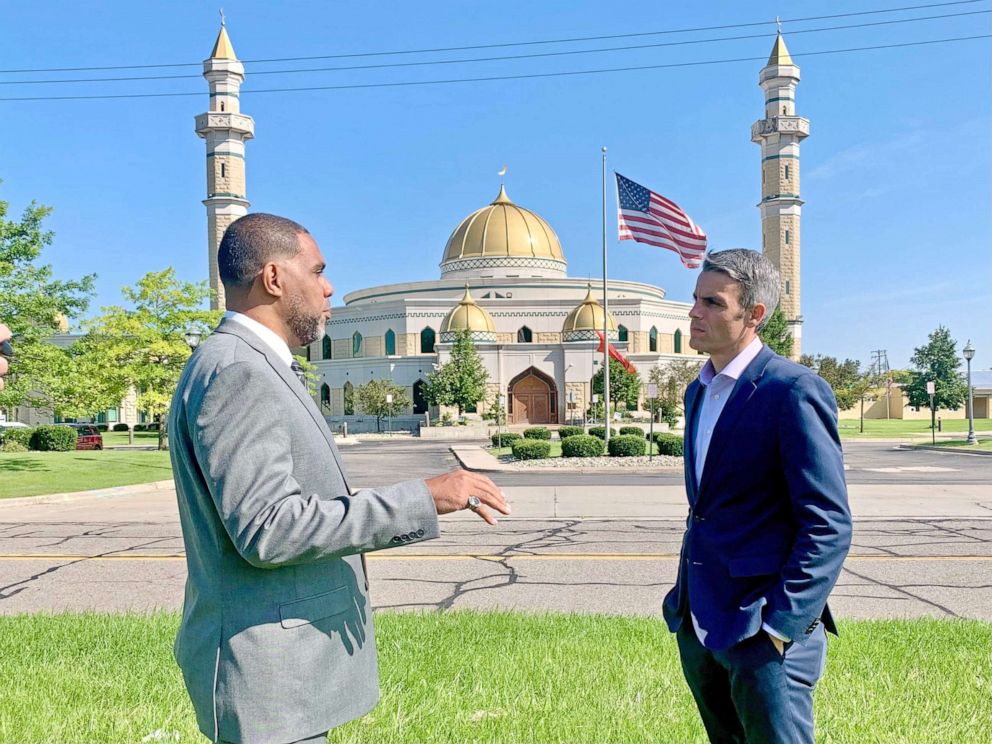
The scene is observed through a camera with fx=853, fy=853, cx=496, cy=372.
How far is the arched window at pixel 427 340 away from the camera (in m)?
64.2

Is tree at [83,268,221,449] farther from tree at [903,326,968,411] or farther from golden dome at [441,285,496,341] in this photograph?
tree at [903,326,968,411]

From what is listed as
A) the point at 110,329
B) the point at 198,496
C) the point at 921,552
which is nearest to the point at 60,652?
the point at 198,496

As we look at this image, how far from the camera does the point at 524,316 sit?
64625mm

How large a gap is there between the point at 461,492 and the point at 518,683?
283 centimetres

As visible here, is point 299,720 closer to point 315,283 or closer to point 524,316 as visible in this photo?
point 315,283

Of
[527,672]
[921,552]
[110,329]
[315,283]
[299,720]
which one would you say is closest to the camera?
[299,720]

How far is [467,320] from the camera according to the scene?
59.3 m

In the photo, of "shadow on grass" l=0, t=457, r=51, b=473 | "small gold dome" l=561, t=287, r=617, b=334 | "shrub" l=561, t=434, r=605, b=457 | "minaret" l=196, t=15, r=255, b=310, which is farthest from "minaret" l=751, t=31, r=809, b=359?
"shadow on grass" l=0, t=457, r=51, b=473

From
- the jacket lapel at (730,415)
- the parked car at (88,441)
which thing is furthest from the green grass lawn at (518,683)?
the parked car at (88,441)

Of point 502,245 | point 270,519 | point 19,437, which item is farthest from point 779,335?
point 270,519

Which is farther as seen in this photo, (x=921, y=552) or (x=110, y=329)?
(x=110, y=329)

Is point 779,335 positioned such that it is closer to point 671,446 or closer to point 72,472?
point 671,446

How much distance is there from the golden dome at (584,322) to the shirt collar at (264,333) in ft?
181

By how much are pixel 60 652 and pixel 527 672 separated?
3.09m
